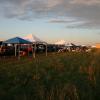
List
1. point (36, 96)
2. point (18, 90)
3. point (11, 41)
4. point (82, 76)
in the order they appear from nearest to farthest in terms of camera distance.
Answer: point (36, 96) < point (18, 90) < point (82, 76) < point (11, 41)

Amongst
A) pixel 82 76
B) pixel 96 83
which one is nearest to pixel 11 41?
pixel 82 76

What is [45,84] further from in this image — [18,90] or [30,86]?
[18,90]

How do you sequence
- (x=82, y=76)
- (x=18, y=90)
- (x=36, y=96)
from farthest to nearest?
(x=82, y=76)
(x=18, y=90)
(x=36, y=96)

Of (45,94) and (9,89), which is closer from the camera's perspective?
(45,94)

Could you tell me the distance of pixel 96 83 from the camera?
31.2 feet

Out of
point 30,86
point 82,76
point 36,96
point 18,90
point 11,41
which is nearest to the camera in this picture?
point 36,96

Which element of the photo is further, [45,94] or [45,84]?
[45,84]

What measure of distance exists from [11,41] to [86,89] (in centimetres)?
1561

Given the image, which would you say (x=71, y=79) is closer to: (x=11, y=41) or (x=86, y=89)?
(x=86, y=89)

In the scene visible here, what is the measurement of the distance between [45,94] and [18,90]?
112 centimetres

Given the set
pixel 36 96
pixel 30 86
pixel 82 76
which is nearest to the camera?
pixel 36 96

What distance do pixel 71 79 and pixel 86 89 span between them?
1686mm

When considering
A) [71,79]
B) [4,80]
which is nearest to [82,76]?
[71,79]

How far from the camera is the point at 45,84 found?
948 centimetres
